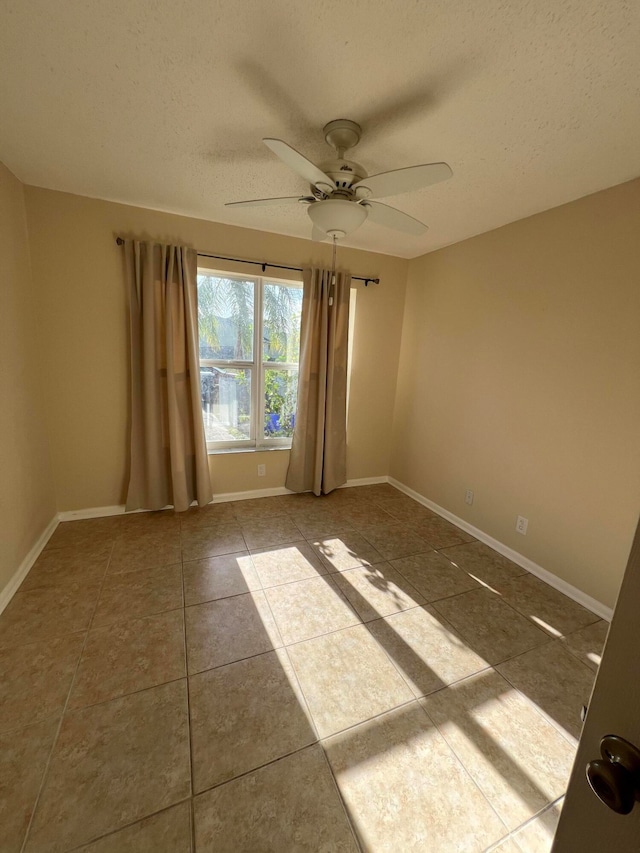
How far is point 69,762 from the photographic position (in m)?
1.18

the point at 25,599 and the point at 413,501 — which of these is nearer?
the point at 25,599

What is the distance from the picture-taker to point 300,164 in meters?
1.34

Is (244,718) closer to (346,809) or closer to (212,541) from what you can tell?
(346,809)

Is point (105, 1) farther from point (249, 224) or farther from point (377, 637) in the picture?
point (377, 637)

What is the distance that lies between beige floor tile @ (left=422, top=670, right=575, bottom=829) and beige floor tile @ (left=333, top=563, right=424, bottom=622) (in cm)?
51

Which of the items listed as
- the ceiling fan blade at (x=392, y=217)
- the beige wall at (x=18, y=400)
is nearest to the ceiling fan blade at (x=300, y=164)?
the ceiling fan blade at (x=392, y=217)

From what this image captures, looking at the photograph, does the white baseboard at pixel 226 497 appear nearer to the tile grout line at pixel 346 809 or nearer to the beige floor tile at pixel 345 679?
the beige floor tile at pixel 345 679

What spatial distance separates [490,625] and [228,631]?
1417 mm

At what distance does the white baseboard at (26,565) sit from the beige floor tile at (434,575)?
2297 mm

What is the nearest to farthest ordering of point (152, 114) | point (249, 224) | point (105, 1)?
point (105, 1)
point (152, 114)
point (249, 224)

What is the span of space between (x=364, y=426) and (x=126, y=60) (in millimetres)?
3049

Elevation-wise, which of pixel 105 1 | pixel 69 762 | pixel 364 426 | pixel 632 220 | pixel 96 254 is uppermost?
pixel 105 1

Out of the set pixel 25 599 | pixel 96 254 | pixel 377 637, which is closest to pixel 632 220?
pixel 377 637

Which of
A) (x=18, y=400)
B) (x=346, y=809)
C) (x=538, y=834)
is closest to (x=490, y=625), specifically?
(x=538, y=834)
